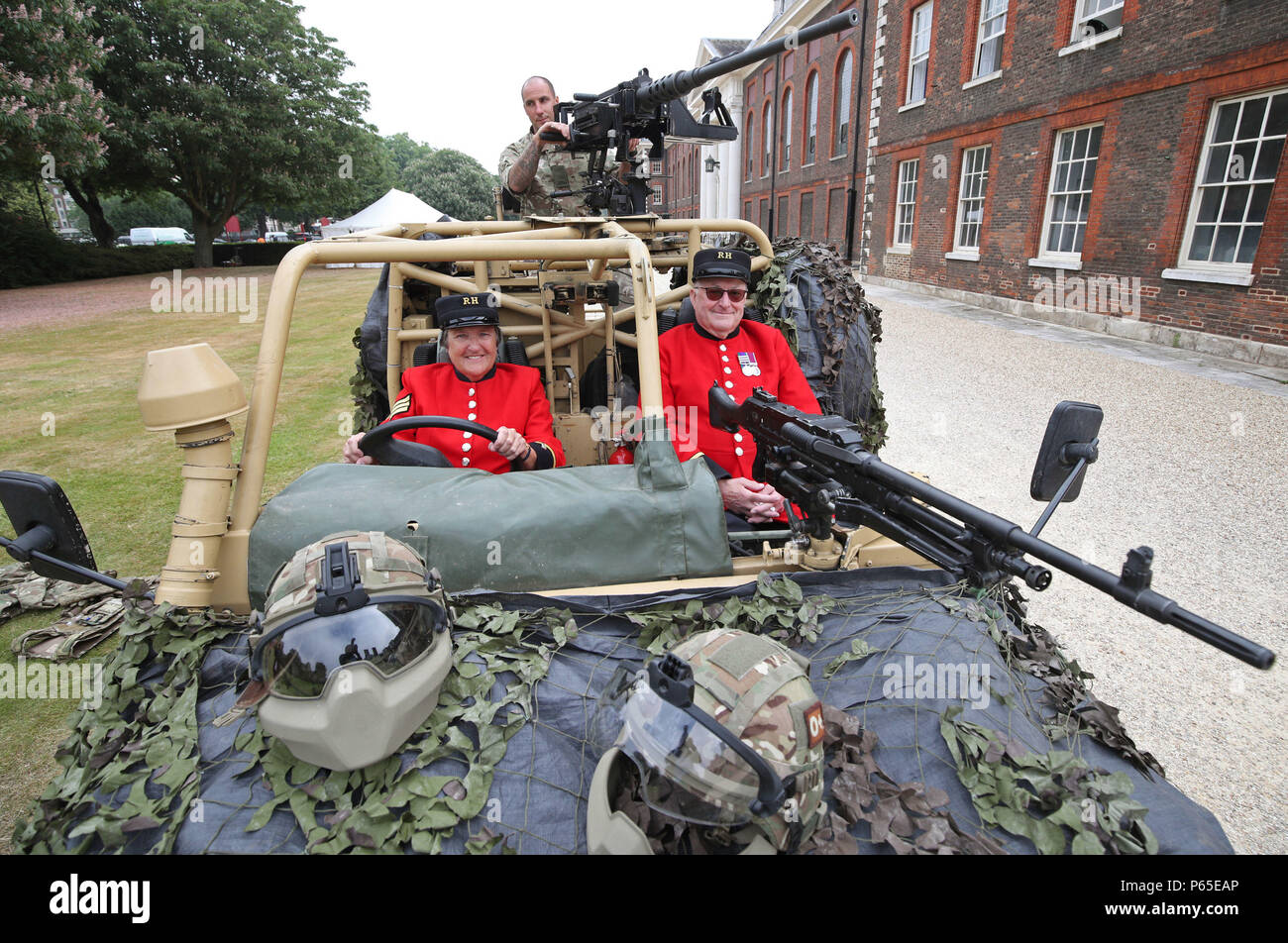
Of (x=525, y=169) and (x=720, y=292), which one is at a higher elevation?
(x=525, y=169)

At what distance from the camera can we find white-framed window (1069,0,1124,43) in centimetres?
1107

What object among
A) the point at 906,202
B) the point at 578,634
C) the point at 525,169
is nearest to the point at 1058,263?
the point at 906,202

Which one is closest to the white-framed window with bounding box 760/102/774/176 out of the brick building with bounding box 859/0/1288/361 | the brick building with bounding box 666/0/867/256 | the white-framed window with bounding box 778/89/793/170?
the brick building with bounding box 666/0/867/256

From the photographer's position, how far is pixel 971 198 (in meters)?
15.2

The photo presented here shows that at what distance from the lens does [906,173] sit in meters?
18.0

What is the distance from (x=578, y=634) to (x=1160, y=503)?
5135 millimetres

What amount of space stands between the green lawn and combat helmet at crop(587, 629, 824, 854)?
2.77 m

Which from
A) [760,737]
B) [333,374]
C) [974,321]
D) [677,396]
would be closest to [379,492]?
[760,737]

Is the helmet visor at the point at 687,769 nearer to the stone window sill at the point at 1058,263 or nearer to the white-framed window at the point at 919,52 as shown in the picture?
the stone window sill at the point at 1058,263

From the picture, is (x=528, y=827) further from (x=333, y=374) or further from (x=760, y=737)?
(x=333, y=374)

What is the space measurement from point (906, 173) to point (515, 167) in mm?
15998

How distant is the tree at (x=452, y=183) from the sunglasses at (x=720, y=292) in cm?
5332

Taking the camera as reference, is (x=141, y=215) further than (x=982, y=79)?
Yes

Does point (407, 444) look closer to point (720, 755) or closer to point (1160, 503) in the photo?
point (720, 755)
